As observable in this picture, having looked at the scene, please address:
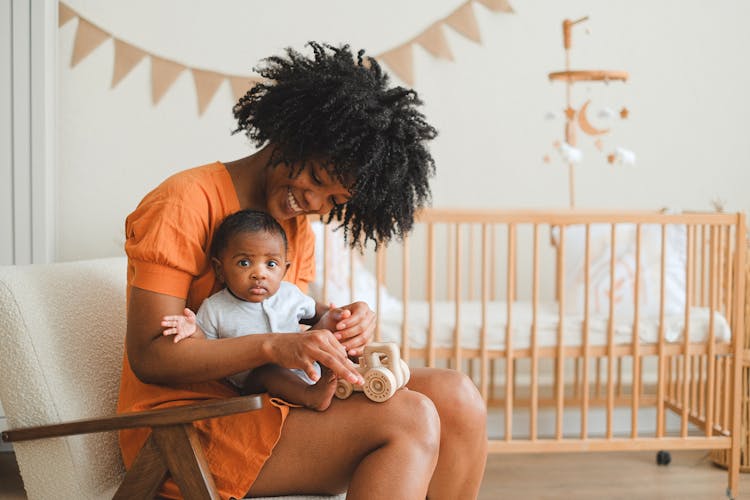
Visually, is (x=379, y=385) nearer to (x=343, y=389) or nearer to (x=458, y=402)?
(x=343, y=389)

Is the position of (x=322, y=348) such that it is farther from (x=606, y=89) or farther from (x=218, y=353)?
(x=606, y=89)

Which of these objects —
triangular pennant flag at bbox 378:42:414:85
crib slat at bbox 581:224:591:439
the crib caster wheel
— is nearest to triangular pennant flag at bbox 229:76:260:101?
triangular pennant flag at bbox 378:42:414:85

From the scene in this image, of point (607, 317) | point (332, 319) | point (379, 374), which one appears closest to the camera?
point (379, 374)

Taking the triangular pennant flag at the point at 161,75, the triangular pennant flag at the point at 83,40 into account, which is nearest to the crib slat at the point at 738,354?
the triangular pennant flag at the point at 161,75

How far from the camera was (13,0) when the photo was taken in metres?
2.38

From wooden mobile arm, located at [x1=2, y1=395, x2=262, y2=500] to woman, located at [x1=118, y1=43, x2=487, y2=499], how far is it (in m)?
0.07

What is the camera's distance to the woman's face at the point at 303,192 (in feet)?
4.13

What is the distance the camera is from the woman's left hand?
49.6 inches

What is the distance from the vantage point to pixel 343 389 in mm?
1198

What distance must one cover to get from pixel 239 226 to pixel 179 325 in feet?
0.55

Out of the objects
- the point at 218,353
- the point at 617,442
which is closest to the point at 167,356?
the point at 218,353

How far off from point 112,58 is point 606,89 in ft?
5.63

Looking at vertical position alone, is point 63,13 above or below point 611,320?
above

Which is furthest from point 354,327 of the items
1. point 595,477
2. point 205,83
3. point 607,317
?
point 205,83
